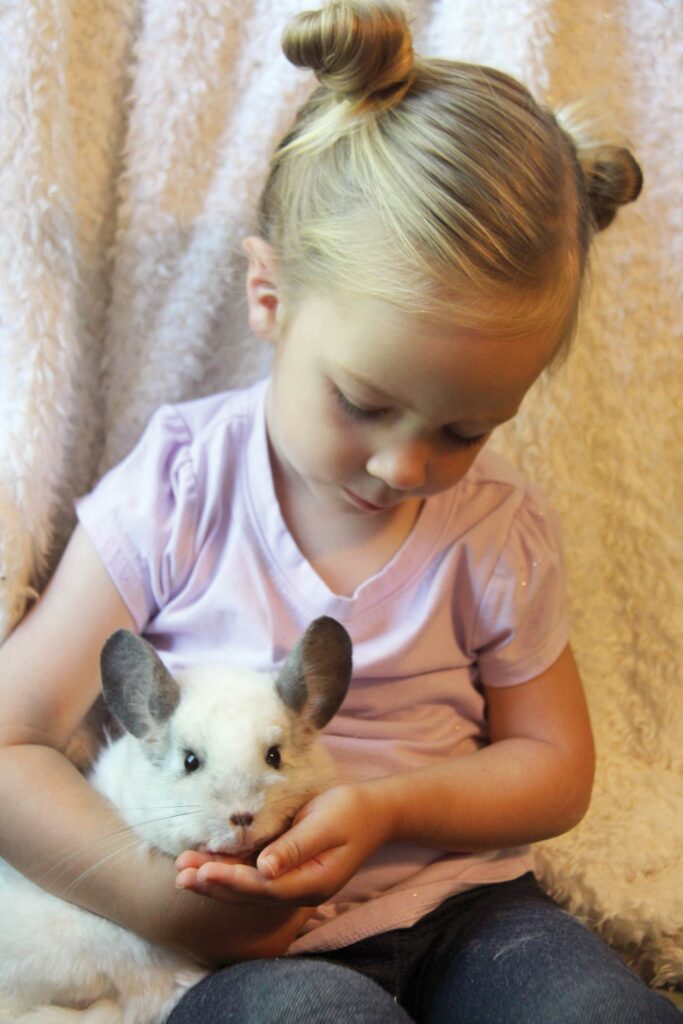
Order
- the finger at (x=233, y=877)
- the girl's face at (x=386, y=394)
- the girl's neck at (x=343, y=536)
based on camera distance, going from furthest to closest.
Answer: the girl's neck at (x=343, y=536)
the girl's face at (x=386, y=394)
the finger at (x=233, y=877)

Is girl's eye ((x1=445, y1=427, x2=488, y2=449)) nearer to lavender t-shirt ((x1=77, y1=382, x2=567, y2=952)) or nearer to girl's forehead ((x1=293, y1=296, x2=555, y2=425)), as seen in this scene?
girl's forehead ((x1=293, y1=296, x2=555, y2=425))

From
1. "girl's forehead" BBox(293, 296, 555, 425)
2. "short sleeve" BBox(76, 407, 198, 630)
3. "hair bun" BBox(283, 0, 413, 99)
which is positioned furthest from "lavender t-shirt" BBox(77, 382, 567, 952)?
"hair bun" BBox(283, 0, 413, 99)

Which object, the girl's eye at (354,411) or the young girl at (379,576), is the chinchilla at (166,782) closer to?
the young girl at (379,576)

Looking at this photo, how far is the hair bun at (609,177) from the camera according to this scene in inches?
42.8

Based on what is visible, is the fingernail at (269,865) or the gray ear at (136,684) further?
the gray ear at (136,684)

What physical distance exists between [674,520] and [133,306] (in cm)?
66

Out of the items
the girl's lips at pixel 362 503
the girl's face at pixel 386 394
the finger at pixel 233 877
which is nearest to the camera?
the finger at pixel 233 877

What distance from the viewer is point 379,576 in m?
1.14

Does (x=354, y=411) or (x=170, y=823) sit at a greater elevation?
(x=354, y=411)

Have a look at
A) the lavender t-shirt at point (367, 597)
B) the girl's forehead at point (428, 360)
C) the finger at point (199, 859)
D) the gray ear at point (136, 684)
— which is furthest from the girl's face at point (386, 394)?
the finger at point (199, 859)

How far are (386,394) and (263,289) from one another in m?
0.22

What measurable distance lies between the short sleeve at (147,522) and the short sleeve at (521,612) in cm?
31

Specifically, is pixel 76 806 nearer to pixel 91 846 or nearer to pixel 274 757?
pixel 91 846

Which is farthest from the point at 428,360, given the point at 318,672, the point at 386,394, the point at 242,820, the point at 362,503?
the point at 242,820
